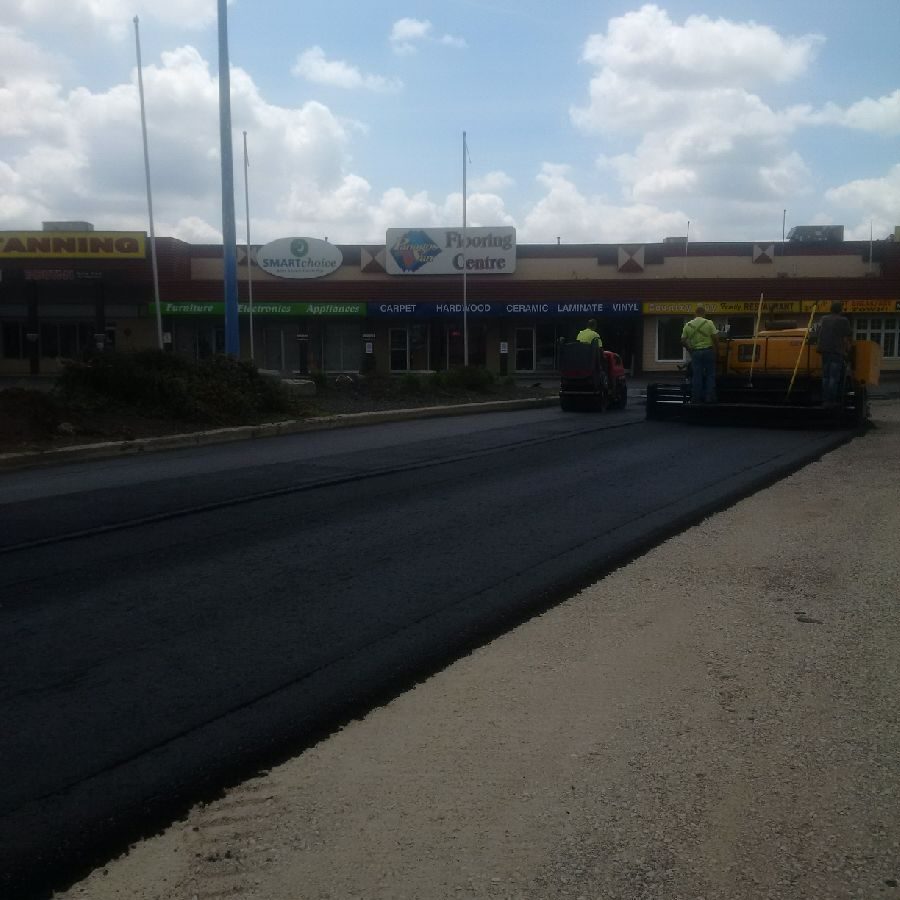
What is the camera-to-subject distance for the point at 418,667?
225 inches

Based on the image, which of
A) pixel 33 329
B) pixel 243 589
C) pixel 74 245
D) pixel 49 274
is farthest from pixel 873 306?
pixel 243 589

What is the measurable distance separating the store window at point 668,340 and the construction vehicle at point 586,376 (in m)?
23.9

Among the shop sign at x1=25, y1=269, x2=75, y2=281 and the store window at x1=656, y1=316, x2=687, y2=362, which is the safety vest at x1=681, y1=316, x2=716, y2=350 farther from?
the shop sign at x1=25, y1=269, x2=75, y2=281

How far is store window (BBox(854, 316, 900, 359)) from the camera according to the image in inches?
1807

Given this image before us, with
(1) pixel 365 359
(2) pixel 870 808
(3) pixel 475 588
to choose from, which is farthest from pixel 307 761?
(1) pixel 365 359

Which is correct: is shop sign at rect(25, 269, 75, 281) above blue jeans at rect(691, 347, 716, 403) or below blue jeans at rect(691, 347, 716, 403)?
above

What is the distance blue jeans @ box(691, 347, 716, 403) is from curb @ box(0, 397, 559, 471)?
5189mm

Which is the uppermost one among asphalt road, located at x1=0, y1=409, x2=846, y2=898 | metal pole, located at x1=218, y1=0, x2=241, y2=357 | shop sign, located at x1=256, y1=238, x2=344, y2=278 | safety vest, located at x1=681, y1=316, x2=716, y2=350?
metal pole, located at x1=218, y1=0, x2=241, y2=357


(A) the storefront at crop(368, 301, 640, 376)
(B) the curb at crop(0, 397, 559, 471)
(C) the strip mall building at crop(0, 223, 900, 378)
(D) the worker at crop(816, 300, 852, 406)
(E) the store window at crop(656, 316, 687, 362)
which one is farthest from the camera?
(E) the store window at crop(656, 316, 687, 362)

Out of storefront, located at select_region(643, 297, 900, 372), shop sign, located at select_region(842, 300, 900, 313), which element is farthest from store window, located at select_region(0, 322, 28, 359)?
shop sign, located at select_region(842, 300, 900, 313)

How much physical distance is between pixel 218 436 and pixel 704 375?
29.1 feet

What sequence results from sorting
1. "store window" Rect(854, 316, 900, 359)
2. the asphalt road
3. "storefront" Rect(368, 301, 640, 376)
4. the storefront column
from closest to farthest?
the asphalt road → "store window" Rect(854, 316, 900, 359) → the storefront column → "storefront" Rect(368, 301, 640, 376)

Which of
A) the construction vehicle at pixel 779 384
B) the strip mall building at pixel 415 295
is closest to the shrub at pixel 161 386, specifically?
the construction vehicle at pixel 779 384

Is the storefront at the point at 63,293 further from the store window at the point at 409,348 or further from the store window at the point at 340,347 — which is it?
the store window at the point at 409,348
